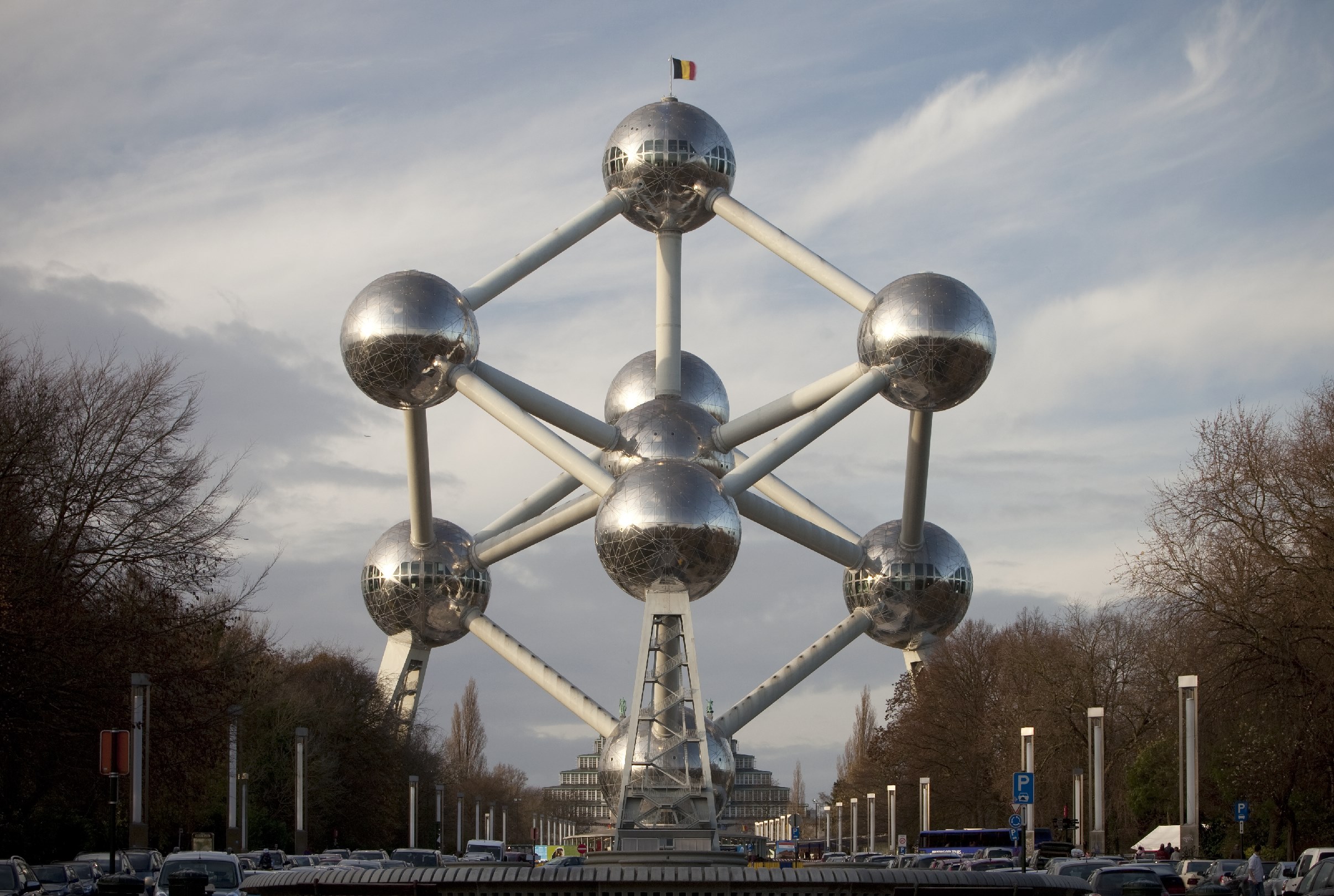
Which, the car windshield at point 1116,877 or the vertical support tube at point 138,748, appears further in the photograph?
the vertical support tube at point 138,748

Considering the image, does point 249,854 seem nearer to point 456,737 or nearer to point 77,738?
point 77,738

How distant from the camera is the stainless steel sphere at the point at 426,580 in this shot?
37.2m

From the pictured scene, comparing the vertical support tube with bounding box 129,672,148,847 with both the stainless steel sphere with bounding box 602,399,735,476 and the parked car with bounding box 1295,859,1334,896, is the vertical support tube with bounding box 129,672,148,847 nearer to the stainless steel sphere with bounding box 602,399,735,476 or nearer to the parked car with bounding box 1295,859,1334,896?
the stainless steel sphere with bounding box 602,399,735,476

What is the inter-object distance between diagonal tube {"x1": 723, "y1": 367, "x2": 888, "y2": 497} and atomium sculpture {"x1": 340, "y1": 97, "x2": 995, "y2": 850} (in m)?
0.04

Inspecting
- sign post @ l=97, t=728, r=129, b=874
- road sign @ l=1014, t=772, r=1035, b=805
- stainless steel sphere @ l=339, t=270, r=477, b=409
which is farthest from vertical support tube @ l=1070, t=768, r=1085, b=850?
sign post @ l=97, t=728, r=129, b=874

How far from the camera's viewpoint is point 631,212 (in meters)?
35.8

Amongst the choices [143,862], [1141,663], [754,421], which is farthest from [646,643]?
[1141,663]

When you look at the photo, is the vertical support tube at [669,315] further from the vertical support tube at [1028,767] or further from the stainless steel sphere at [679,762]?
the vertical support tube at [1028,767]

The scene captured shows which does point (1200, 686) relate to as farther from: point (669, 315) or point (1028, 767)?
point (669, 315)

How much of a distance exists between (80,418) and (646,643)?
386 inches

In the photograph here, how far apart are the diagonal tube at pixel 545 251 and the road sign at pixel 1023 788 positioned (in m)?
14.8

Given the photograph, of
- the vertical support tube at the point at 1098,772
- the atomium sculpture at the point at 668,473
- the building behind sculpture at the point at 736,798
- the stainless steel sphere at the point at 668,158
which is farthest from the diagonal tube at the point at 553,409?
the building behind sculpture at the point at 736,798

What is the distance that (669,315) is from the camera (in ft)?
118

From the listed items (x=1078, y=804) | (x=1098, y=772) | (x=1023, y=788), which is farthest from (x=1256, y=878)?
(x=1078, y=804)
